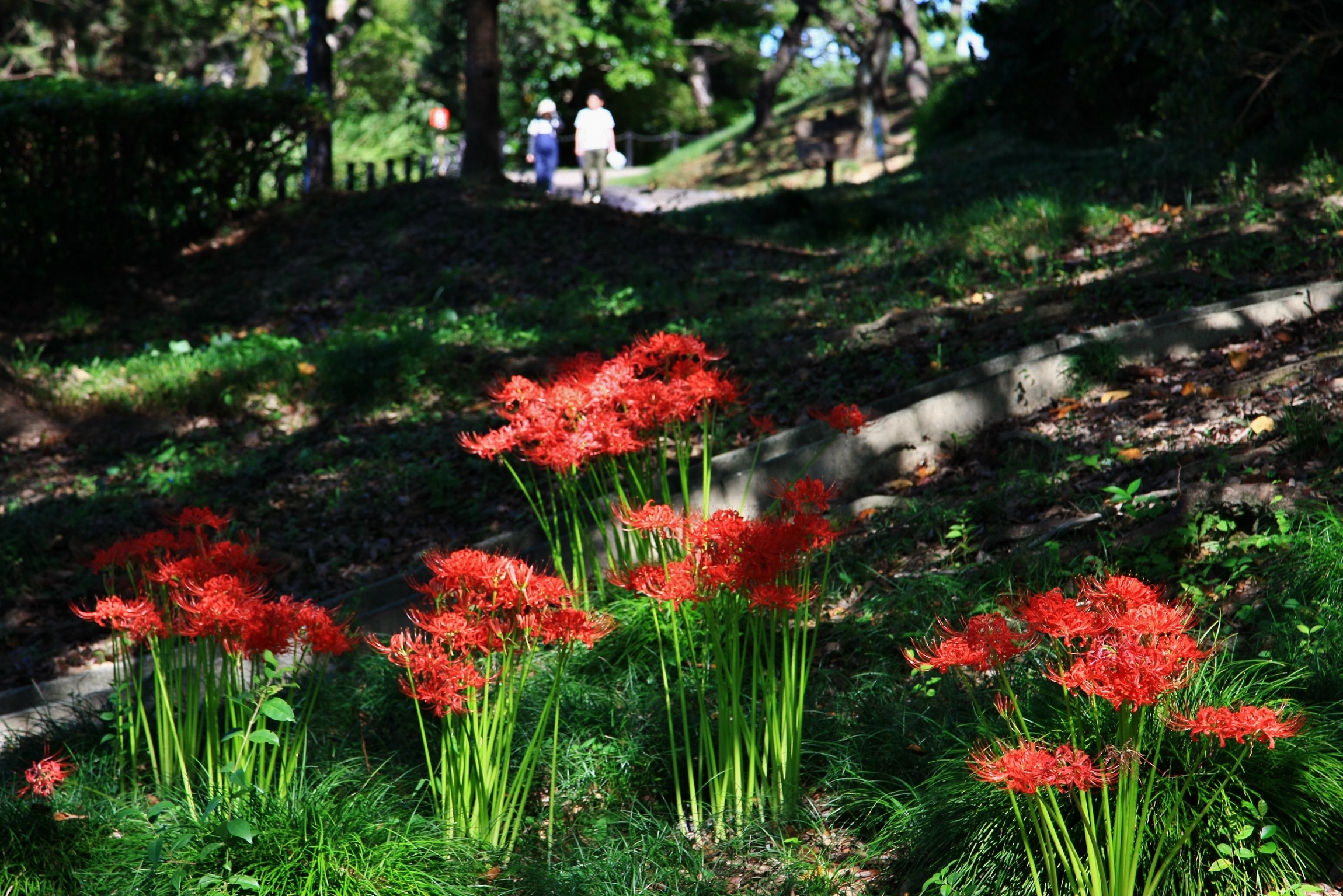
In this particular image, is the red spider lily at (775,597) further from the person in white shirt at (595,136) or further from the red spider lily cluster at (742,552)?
the person in white shirt at (595,136)

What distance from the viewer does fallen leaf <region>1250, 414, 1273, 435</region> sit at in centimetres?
448

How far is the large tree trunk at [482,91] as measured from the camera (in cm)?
1327

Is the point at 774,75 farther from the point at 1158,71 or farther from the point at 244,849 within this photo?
the point at 244,849

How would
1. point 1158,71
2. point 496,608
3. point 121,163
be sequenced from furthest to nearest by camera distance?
point 121,163
point 1158,71
point 496,608

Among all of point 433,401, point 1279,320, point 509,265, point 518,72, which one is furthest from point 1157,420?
point 518,72

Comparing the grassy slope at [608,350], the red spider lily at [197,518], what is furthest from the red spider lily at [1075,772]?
the red spider lily at [197,518]

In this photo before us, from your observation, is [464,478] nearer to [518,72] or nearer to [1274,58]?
[1274,58]

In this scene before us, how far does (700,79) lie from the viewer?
35.9m

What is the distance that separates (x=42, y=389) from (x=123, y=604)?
609 cm

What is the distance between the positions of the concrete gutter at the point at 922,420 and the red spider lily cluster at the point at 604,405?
1.11m

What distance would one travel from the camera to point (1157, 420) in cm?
494

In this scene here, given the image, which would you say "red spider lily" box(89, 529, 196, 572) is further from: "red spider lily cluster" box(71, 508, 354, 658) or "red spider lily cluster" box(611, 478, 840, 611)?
"red spider lily cluster" box(611, 478, 840, 611)

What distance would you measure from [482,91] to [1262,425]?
36.2 feet

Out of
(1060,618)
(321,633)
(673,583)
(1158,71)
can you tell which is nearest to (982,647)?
(1060,618)
